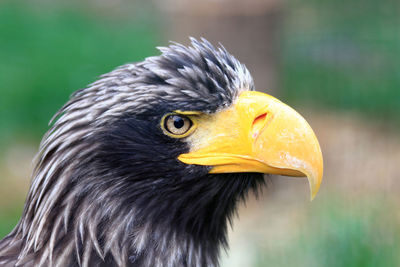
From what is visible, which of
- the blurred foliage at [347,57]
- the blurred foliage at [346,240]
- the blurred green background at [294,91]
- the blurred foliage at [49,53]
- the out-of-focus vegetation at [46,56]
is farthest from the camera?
the blurred foliage at [347,57]

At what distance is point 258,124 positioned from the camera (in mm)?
2494

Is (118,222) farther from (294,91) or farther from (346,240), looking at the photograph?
(294,91)

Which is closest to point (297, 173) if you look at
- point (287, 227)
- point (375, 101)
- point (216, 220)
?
point (216, 220)

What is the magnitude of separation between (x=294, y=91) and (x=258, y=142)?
6019mm

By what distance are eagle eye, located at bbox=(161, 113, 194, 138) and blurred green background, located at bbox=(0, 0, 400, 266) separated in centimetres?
180

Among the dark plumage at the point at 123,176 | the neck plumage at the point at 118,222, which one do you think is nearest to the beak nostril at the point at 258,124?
the dark plumage at the point at 123,176

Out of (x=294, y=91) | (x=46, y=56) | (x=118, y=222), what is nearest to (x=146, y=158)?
(x=118, y=222)

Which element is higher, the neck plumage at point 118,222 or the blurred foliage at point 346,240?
the neck plumage at point 118,222

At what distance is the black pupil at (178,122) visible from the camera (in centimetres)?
248

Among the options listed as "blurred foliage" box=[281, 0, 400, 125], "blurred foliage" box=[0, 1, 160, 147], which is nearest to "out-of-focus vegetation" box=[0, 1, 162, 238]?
"blurred foliage" box=[0, 1, 160, 147]

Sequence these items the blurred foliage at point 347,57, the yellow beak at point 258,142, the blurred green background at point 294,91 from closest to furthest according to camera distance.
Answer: the yellow beak at point 258,142 → the blurred green background at point 294,91 → the blurred foliage at point 347,57

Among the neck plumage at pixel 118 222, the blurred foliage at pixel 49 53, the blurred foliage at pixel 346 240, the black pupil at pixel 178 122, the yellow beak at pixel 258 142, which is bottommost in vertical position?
the blurred foliage at pixel 346 240

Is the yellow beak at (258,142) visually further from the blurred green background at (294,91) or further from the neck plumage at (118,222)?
the blurred green background at (294,91)

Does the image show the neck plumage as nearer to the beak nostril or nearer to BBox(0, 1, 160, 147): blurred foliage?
the beak nostril
